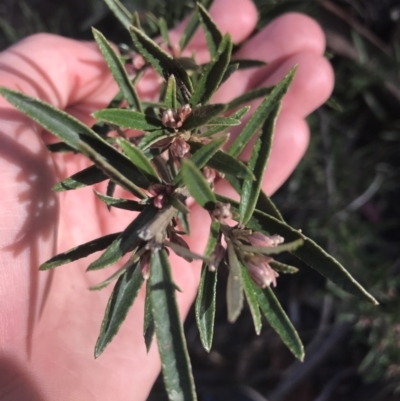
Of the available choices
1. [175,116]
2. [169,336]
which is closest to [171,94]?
[175,116]

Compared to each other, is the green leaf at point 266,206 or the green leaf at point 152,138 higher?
the green leaf at point 152,138

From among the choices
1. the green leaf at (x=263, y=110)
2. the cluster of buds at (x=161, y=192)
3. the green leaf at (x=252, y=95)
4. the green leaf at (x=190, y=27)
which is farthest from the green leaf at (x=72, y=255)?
the green leaf at (x=190, y=27)

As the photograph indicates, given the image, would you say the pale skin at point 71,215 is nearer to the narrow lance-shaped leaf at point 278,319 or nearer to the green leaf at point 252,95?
the green leaf at point 252,95

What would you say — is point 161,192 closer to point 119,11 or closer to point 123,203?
point 123,203

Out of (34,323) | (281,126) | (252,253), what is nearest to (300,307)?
(281,126)

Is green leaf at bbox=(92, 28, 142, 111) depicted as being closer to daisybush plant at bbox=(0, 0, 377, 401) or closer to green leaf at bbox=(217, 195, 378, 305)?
daisybush plant at bbox=(0, 0, 377, 401)

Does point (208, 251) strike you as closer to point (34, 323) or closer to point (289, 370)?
point (34, 323)
